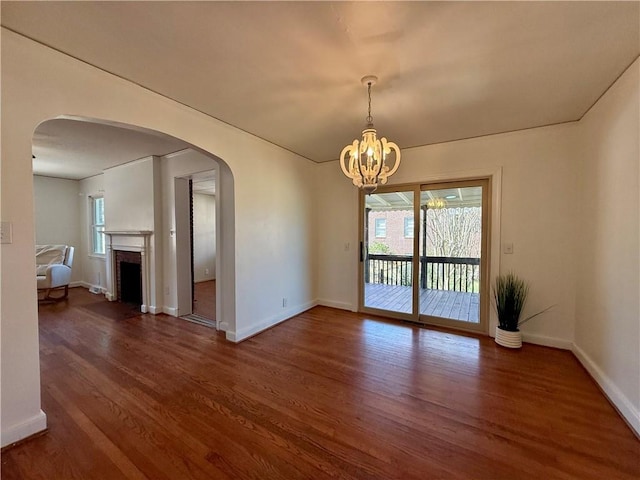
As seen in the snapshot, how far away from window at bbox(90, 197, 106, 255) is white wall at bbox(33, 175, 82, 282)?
506 mm

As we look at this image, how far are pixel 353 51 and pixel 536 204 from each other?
2.75 meters

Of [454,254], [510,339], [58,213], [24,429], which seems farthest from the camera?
[58,213]

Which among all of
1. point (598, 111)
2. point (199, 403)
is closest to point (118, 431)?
point (199, 403)

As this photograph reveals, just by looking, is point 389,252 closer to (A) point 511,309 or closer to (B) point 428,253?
(B) point 428,253

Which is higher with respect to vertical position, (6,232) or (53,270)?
(6,232)

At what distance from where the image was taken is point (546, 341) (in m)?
3.04

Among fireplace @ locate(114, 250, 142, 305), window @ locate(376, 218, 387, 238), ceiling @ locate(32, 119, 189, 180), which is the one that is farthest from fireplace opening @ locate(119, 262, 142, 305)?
window @ locate(376, 218, 387, 238)

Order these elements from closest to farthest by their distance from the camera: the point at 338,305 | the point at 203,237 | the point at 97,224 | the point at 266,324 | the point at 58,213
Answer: the point at 266,324 → the point at 338,305 → the point at 58,213 → the point at 97,224 → the point at 203,237

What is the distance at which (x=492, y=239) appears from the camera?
10.8 ft

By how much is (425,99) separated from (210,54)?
183 centimetres

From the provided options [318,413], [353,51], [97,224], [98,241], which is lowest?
[318,413]

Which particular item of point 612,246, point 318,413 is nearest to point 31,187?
point 318,413

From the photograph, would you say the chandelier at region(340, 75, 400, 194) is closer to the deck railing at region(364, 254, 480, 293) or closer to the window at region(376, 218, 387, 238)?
the window at region(376, 218, 387, 238)

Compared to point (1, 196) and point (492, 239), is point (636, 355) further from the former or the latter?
point (1, 196)
